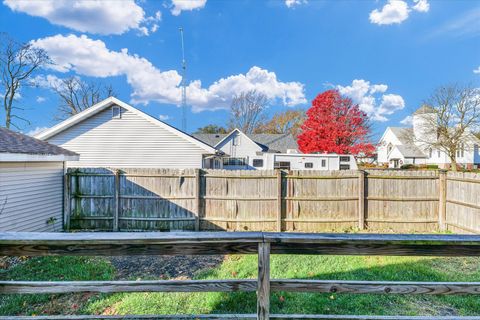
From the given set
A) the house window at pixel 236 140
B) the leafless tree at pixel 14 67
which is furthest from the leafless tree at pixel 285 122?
the leafless tree at pixel 14 67

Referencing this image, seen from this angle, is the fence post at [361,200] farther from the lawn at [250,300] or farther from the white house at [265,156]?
the white house at [265,156]

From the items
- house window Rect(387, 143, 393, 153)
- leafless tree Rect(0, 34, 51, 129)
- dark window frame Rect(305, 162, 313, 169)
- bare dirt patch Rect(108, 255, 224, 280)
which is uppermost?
leafless tree Rect(0, 34, 51, 129)

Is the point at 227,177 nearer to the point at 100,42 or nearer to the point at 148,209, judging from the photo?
the point at 148,209

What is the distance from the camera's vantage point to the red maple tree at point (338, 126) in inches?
1017

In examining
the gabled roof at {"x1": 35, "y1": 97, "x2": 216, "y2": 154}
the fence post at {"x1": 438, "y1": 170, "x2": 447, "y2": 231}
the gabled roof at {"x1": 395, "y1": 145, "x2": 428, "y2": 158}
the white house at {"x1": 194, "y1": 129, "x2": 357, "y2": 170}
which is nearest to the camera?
the fence post at {"x1": 438, "y1": 170, "x2": 447, "y2": 231}

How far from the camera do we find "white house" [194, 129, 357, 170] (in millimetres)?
20125

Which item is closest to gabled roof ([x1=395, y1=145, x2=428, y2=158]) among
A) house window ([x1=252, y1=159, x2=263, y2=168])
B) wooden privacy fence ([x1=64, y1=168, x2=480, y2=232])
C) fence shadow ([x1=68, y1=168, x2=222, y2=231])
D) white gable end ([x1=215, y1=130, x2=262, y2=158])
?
white gable end ([x1=215, y1=130, x2=262, y2=158])

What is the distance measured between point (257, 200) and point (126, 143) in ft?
21.8

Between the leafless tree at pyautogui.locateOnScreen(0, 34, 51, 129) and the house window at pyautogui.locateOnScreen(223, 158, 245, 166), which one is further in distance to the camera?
the house window at pyautogui.locateOnScreen(223, 158, 245, 166)

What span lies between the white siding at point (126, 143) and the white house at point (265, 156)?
3844mm

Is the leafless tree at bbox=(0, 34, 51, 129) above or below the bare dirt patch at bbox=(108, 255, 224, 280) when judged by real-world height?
above

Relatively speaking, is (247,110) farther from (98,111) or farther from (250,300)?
(250,300)

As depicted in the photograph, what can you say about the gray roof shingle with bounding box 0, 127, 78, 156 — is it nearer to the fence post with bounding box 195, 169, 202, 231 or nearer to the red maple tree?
the fence post with bounding box 195, 169, 202, 231

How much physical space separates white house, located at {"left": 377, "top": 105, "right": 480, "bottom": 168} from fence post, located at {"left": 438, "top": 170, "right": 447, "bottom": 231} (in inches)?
925
